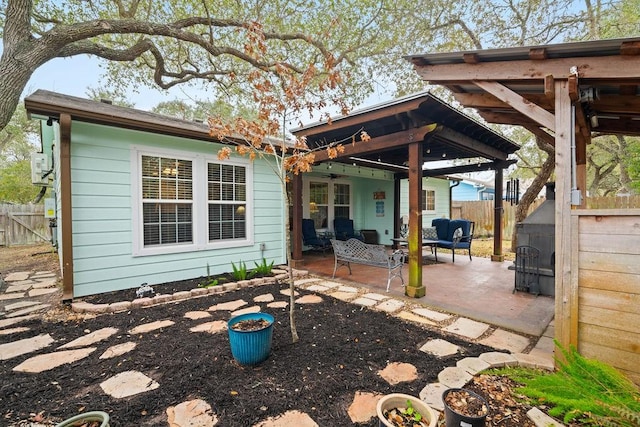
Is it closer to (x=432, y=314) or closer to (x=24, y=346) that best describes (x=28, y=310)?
(x=24, y=346)

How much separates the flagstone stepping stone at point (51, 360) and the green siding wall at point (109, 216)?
1.72m

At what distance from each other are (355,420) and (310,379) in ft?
1.65

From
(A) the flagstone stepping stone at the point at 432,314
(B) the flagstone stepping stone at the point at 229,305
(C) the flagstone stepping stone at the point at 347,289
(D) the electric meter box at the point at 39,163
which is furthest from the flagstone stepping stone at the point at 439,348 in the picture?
(D) the electric meter box at the point at 39,163

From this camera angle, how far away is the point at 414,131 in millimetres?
3922

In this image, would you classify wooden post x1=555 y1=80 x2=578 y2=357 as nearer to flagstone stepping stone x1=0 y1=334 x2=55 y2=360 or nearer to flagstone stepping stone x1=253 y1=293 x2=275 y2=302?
flagstone stepping stone x1=253 y1=293 x2=275 y2=302

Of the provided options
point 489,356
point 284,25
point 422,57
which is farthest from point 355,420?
point 284,25

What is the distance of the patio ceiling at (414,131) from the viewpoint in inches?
150

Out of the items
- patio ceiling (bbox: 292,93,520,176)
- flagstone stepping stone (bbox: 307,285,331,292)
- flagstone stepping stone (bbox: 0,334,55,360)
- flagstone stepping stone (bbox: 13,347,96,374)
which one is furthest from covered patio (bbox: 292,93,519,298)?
flagstone stepping stone (bbox: 0,334,55,360)

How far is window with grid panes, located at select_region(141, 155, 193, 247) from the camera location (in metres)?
4.49

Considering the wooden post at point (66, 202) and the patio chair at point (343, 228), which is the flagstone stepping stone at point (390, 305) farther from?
the patio chair at point (343, 228)

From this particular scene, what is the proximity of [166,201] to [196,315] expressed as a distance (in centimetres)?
217

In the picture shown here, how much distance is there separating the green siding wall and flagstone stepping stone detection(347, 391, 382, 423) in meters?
4.00

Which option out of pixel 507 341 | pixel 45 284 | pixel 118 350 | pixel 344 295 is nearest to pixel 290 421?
pixel 118 350

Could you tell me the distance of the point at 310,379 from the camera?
209 centimetres
